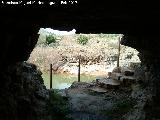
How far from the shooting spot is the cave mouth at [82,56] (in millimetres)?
26781

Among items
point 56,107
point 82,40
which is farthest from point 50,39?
point 56,107

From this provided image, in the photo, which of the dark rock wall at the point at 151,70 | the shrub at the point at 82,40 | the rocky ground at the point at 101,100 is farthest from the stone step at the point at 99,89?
the shrub at the point at 82,40

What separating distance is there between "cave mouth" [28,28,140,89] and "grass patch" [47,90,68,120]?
9802mm

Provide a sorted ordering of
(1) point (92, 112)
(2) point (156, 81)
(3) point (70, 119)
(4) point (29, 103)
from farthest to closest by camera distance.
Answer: (1) point (92, 112)
(3) point (70, 119)
(4) point (29, 103)
(2) point (156, 81)

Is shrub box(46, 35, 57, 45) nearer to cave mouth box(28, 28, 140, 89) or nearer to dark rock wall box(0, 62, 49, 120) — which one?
cave mouth box(28, 28, 140, 89)

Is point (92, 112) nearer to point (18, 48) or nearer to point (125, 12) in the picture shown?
point (18, 48)

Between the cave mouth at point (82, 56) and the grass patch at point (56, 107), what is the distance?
32.2 feet

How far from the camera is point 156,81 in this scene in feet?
32.5

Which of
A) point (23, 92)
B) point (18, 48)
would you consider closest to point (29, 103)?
point (23, 92)

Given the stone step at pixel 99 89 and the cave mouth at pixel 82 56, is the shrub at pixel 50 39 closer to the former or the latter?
the cave mouth at pixel 82 56

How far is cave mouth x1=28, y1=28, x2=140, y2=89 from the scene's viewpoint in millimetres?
26781

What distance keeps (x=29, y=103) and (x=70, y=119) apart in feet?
7.28

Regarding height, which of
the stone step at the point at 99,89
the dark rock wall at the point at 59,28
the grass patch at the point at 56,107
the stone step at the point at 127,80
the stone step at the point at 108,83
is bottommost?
the grass patch at the point at 56,107

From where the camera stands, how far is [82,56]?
94.1 ft
